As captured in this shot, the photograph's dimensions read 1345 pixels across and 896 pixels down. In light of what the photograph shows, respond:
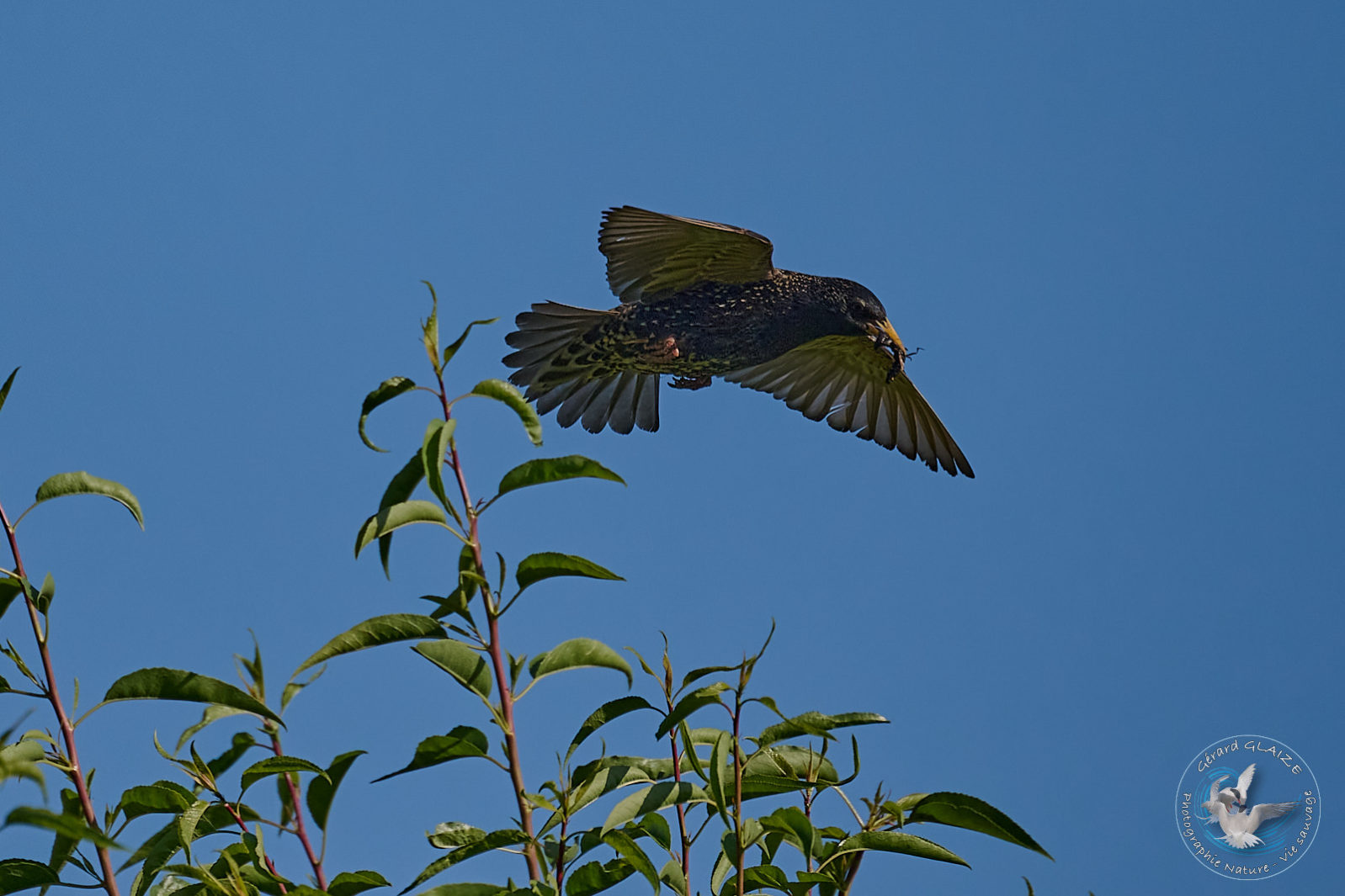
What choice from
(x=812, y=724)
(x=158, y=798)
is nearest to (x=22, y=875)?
(x=158, y=798)

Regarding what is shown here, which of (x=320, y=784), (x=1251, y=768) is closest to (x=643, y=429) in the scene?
(x=1251, y=768)

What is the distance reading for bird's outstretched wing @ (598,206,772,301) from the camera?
645 cm

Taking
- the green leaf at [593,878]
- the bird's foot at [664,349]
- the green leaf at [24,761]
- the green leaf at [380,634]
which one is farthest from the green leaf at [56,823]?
the bird's foot at [664,349]

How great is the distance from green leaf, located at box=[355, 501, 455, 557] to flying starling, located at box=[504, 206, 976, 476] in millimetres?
4031

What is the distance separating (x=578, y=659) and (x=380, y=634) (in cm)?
40

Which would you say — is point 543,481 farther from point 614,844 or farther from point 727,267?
point 727,267

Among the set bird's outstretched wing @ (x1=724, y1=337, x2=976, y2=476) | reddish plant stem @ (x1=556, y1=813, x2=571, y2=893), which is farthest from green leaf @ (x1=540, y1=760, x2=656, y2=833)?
bird's outstretched wing @ (x1=724, y1=337, x2=976, y2=476)

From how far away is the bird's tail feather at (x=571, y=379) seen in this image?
6.85 meters

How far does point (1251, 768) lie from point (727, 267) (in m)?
4.07

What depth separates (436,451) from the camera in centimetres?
236

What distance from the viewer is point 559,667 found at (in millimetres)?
2637

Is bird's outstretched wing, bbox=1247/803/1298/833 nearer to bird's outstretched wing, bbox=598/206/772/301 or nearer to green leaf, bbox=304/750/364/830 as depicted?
bird's outstretched wing, bbox=598/206/772/301

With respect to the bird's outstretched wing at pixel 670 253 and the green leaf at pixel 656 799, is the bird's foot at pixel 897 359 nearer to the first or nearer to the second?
the bird's outstretched wing at pixel 670 253

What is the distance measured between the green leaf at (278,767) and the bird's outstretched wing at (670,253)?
4.11 meters
